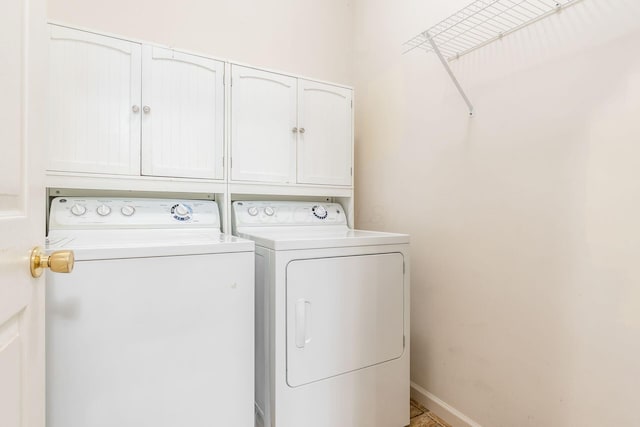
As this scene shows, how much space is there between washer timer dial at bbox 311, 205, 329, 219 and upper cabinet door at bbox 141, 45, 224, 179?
0.65m

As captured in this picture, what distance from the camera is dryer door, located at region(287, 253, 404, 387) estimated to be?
140cm

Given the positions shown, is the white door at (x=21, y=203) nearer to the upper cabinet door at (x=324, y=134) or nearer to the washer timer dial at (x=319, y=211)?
the upper cabinet door at (x=324, y=134)

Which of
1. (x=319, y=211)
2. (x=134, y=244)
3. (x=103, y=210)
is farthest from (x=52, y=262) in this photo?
(x=319, y=211)

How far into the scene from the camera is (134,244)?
1223 millimetres

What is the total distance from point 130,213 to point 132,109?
0.51 meters

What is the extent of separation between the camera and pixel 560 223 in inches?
50.8

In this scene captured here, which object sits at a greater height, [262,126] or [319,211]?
[262,126]

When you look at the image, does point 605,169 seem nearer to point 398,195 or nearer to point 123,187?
point 398,195

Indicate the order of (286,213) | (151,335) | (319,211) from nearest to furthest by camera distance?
1. (151,335)
2. (286,213)
3. (319,211)

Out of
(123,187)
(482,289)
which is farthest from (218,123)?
(482,289)

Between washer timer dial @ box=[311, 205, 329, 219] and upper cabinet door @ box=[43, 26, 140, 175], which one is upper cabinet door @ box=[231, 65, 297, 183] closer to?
washer timer dial @ box=[311, 205, 329, 219]

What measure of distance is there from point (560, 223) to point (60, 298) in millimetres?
1823

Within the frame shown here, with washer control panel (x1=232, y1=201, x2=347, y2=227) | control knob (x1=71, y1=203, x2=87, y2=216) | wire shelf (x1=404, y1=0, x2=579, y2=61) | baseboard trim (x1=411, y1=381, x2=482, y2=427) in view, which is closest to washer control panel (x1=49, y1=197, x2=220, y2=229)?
control knob (x1=71, y1=203, x2=87, y2=216)

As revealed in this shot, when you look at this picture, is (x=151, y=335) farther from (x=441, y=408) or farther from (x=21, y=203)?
(x=441, y=408)
